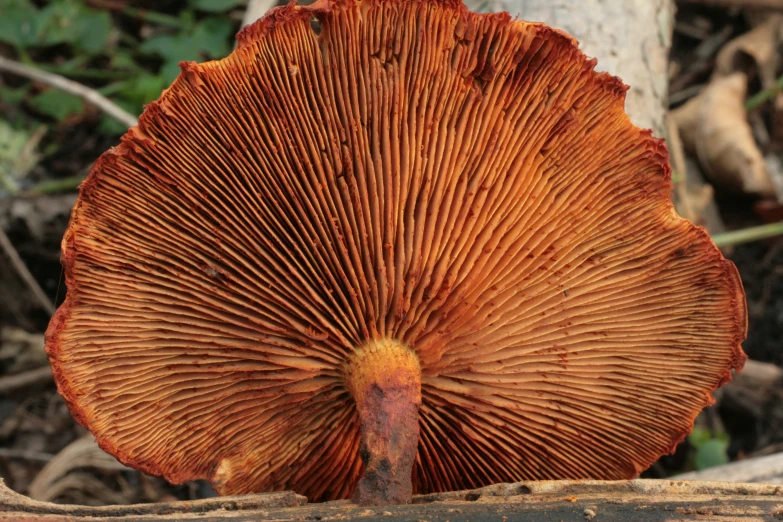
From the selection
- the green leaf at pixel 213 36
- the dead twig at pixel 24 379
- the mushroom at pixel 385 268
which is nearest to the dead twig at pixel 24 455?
the dead twig at pixel 24 379

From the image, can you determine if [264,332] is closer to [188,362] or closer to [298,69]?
[188,362]

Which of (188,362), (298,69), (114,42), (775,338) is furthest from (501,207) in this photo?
(114,42)

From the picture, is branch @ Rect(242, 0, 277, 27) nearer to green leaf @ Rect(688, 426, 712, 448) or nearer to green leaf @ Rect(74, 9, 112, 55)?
green leaf @ Rect(74, 9, 112, 55)

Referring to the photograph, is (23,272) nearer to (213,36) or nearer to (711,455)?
(213,36)

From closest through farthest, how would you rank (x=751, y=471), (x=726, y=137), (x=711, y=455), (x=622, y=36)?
1. (x=751, y=471)
2. (x=622, y=36)
3. (x=711, y=455)
4. (x=726, y=137)

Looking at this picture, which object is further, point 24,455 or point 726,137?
point 726,137

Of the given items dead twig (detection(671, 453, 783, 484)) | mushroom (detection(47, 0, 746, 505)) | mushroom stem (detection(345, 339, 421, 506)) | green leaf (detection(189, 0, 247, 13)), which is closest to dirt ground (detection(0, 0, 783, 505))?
dead twig (detection(671, 453, 783, 484))

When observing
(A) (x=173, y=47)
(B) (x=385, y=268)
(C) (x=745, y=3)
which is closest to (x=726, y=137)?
(C) (x=745, y=3)
